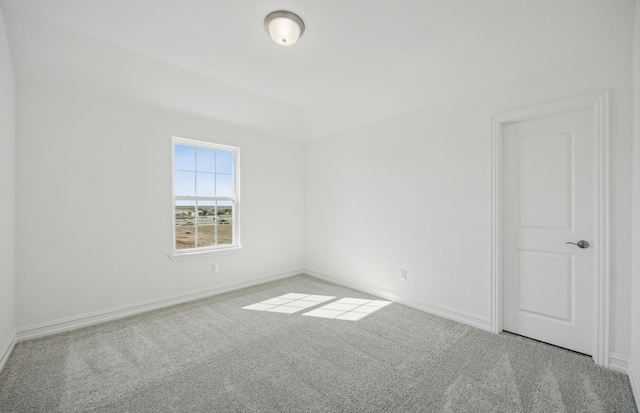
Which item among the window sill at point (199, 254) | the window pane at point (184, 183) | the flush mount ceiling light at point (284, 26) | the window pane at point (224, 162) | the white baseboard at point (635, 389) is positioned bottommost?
the white baseboard at point (635, 389)

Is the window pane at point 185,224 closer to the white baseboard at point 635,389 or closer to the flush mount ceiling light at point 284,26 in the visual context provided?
the flush mount ceiling light at point 284,26

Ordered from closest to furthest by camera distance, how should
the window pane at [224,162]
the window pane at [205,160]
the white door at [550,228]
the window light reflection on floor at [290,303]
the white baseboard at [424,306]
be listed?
the white door at [550,228] → the white baseboard at [424,306] → the window light reflection on floor at [290,303] → the window pane at [205,160] → the window pane at [224,162]

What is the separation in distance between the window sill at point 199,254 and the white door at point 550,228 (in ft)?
11.1

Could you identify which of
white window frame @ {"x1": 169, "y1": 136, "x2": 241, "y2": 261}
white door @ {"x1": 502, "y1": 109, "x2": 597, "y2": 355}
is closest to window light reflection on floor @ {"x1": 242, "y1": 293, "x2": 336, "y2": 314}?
white window frame @ {"x1": 169, "y1": 136, "x2": 241, "y2": 261}

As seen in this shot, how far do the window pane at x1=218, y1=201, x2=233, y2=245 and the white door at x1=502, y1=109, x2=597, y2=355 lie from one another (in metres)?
3.47

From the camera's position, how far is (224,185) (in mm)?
4031

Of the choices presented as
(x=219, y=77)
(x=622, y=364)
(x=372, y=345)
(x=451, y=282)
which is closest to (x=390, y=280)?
(x=451, y=282)

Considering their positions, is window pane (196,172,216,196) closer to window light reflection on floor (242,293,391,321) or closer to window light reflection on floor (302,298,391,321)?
window light reflection on floor (242,293,391,321)

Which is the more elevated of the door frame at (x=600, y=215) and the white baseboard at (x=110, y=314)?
the door frame at (x=600, y=215)

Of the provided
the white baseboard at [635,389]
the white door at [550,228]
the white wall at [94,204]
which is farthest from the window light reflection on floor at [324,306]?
the white baseboard at [635,389]

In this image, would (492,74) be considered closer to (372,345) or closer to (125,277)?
(372,345)

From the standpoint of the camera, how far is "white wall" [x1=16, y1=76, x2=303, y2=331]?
2545mm

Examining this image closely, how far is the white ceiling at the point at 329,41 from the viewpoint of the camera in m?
2.00

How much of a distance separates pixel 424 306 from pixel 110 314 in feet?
11.5
